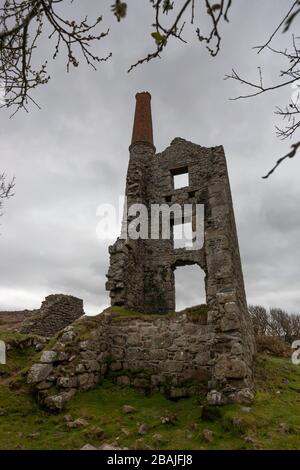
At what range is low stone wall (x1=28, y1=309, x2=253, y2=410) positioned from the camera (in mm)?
7152

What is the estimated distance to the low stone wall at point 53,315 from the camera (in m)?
14.2

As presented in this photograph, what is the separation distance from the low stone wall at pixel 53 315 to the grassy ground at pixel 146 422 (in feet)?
19.5

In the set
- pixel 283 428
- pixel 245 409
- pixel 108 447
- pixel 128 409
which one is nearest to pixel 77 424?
pixel 108 447

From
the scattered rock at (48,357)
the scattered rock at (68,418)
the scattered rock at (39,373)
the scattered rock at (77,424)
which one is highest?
the scattered rock at (48,357)

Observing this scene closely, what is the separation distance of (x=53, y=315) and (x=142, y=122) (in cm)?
1030

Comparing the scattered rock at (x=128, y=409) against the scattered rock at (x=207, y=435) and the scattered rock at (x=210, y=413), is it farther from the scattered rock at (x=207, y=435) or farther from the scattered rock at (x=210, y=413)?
the scattered rock at (x=207, y=435)

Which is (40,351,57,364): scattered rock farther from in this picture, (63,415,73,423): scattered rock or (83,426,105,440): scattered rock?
(83,426,105,440): scattered rock

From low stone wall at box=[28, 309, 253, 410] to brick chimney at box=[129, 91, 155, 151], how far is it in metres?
8.97

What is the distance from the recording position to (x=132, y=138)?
1595cm

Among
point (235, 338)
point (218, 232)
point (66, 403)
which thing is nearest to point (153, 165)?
point (218, 232)

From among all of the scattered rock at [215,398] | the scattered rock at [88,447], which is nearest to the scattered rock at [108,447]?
the scattered rock at [88,447]

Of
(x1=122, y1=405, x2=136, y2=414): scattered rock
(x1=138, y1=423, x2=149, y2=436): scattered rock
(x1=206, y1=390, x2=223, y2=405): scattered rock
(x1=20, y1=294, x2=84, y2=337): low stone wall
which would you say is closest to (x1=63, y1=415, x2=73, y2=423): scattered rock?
(x1=122, y1=405, x2=136, y2=414): scattered rock
